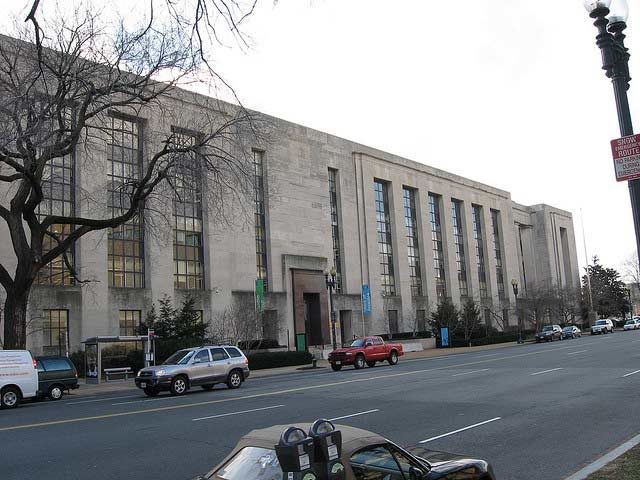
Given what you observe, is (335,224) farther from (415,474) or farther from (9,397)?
(415,474)

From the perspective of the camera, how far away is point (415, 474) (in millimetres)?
5051

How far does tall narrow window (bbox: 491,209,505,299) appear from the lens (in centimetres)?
8500

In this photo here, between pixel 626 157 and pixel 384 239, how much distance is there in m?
59.1

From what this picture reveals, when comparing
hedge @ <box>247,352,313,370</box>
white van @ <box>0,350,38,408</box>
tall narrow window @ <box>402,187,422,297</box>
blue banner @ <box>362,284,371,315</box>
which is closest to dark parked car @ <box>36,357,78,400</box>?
white van @ <box>0,350,38,408</box>

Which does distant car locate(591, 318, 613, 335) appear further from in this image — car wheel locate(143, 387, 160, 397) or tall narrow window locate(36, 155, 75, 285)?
car wheel locate(143, 387, 160, 397)

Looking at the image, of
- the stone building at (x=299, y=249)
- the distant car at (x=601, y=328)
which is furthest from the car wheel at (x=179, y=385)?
the distant car at (x=601, y=328)

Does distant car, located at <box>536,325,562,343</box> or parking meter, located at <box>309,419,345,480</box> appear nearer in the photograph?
parking meter, located at <box>309,419,345,480</box>

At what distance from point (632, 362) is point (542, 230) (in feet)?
261

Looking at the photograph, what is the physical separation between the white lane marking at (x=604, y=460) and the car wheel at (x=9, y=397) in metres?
18.0

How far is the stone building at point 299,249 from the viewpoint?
38781mm

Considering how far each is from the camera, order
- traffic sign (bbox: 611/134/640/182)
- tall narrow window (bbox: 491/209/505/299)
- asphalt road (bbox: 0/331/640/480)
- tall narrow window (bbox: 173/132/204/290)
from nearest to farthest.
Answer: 1. traffic sign (bbox: 611/134/640/182)
2. asphalt road (bbox: 0/331/640/480)
3. tall narrow window (bbox: 173/132/204/290)
4. tall narrow window (bbox: 491/209/505/299)

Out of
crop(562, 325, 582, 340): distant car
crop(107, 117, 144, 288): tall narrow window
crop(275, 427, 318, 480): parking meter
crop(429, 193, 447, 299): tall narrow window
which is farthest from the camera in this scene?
crop(429, 193, 447, 299): tall narrow window

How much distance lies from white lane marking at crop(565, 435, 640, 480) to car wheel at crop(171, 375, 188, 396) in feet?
52.2

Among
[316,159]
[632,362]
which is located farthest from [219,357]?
[316,159]
